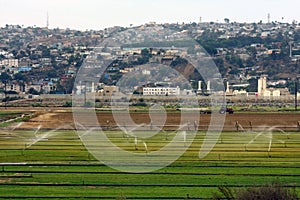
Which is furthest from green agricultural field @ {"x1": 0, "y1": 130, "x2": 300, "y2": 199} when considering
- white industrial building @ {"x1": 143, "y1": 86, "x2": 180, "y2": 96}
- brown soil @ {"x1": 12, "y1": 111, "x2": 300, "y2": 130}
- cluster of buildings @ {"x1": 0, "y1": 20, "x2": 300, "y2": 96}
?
white industrial building @ {"x1": 143, "y1": 86, "x2": 180, "y2": 96}

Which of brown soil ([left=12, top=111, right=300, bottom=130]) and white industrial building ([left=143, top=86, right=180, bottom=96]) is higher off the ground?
white industrial building ([left=143, top=86, right=180, bottom=96])

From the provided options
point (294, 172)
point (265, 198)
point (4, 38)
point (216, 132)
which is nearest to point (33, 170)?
point (294, 172)

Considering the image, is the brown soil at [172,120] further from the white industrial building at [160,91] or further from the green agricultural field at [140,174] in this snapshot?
the white industrial building at [160,91]

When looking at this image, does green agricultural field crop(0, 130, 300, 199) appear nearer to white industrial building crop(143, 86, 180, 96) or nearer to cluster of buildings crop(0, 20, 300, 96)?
cluster of buildings crop(0, 20, 300, 96)

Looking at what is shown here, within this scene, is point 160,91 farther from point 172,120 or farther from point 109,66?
point 172,120

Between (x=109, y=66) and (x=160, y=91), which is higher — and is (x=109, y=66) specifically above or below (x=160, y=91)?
above

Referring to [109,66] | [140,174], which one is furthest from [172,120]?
[109,66]

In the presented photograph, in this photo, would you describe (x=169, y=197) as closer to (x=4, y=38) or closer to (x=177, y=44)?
(x=177, y=44)

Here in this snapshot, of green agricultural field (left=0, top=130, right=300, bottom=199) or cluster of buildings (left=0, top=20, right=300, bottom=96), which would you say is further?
cluster of buildings (left=0, top=20, right=300, bottom=96)
